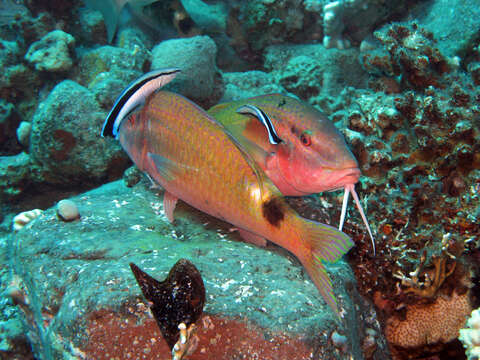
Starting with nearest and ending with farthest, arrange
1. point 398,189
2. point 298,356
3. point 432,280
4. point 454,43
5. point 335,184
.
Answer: point 298,356
point 335,184
point 432,280
point 398,189
point 454,43

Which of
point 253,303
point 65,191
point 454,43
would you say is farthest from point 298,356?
point 454,43

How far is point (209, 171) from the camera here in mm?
2361

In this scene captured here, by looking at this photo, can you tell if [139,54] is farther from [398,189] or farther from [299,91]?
[398,189]

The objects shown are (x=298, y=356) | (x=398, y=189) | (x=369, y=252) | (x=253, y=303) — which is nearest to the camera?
(x=298, y=356)

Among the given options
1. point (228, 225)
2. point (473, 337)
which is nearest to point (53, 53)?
point (228, 225)

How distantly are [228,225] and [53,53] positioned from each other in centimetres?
486

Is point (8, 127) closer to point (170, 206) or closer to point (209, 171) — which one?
point (170, 206)

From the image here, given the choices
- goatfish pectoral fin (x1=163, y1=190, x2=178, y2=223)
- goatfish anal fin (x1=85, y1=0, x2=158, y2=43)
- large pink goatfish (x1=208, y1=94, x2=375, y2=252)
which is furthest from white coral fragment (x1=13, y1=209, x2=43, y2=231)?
goatfish anal fin (x1=85, y1=0, x2=158, y2=43)

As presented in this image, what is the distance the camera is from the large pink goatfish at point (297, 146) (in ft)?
7.18

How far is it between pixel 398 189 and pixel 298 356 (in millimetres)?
2185

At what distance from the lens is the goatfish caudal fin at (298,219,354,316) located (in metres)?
1.81

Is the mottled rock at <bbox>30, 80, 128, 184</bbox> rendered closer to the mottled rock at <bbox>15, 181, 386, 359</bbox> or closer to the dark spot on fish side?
the mottled rock at <bbox>15, 181, 386, 359</bbox>

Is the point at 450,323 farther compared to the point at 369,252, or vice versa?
the point at 369,252

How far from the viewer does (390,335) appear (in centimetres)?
289
